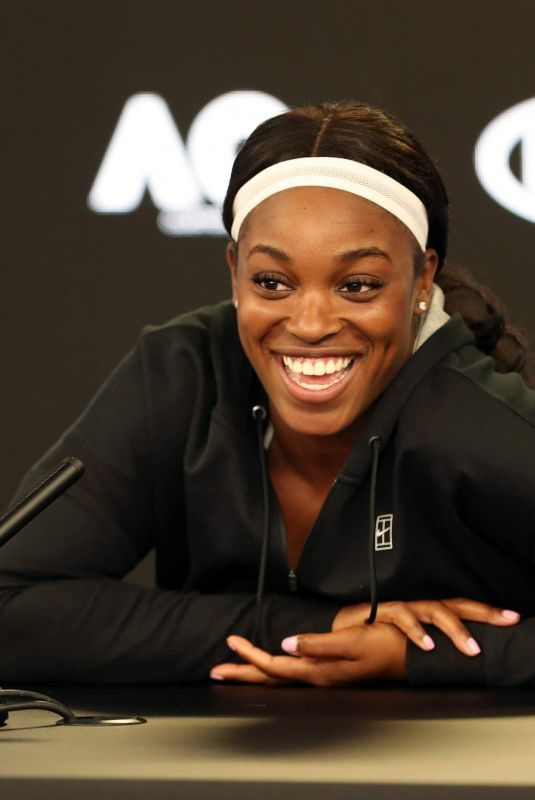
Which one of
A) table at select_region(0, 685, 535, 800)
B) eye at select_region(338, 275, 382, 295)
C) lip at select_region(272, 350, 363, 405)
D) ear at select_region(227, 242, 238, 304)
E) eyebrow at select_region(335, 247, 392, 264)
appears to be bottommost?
table at select_region(0, 685, 535, 800)

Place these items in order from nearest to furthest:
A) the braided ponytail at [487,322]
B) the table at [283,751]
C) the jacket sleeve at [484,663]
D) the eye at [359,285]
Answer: the table at [283,751] → the jacket sleeve at [484,663] → the eye at [359,285] → the braided ponytail at [487,322]

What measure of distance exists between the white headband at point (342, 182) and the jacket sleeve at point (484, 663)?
0.47 metres

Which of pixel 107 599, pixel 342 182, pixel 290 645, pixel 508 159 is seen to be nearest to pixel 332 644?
pixel 290 645

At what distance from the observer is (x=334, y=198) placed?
167cm

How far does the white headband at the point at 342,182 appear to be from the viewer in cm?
168

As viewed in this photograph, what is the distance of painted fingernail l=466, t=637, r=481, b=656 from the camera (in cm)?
158

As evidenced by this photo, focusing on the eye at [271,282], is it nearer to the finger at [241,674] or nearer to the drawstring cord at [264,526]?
the drawstring cord at [264,526]

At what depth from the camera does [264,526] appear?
5.80 feet

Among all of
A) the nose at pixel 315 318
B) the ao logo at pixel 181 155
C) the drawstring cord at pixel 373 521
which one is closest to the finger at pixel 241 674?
the drawstring cord at pixel 373 521

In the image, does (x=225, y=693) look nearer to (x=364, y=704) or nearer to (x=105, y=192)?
(x=364, y=704)

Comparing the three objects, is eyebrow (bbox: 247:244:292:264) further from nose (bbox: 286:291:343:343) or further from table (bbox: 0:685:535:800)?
table (bbox: 0:685:535:800)

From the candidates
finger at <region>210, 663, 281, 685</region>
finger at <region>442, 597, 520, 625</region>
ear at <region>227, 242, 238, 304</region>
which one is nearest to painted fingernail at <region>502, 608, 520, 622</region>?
finger at <region>442, 597, 520, 625</region>

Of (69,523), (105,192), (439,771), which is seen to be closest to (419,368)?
(69,523)

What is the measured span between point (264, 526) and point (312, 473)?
0.36 ft
